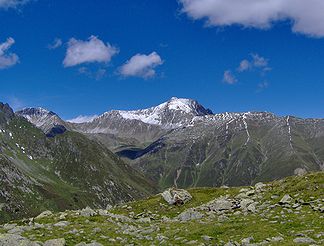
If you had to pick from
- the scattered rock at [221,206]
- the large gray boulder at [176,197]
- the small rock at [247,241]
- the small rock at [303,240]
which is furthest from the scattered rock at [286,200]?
the large gray boulder at [176,197]

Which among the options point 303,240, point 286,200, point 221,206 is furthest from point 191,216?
point 303,240

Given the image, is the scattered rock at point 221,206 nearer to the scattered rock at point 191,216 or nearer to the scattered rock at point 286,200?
the scattered rock at point 191,216

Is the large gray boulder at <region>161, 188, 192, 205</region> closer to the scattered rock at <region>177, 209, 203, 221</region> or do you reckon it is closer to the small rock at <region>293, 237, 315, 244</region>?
the scattered rock at <region>177, 209, 203, 221</region>

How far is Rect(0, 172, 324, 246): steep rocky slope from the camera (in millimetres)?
28328

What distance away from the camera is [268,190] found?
181 feet

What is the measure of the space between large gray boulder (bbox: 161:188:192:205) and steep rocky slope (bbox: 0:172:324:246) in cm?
803

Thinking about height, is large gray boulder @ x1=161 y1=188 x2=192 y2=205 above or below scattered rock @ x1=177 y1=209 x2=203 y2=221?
above

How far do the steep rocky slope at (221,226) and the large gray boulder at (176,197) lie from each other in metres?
8.03

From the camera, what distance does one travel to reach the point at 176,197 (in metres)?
62.9

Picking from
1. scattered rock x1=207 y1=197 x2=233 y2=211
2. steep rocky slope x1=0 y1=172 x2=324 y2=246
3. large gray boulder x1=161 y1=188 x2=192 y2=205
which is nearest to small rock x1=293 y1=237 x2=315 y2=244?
steep rocky slope x1=0 y1=172 x2=324 y2=246

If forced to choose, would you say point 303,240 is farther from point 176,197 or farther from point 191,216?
point 176,197

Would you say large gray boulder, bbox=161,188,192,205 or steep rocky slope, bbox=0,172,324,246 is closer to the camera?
steep rocky slope, bbox=0,172,324,246

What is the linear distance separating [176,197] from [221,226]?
1155 inches

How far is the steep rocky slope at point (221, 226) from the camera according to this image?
28.3 meters
